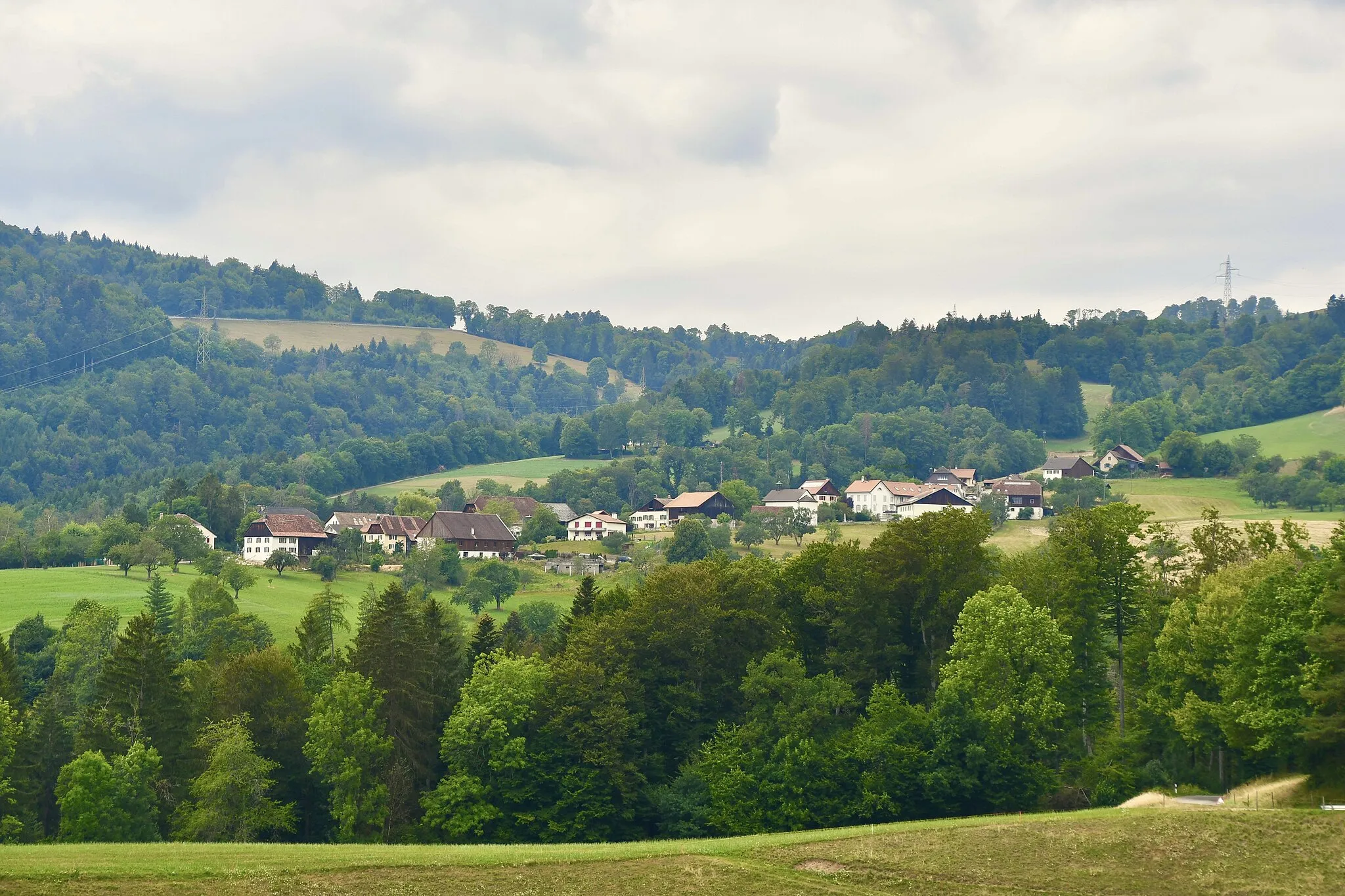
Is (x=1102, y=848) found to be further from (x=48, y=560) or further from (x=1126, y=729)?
(x=48, y=560)

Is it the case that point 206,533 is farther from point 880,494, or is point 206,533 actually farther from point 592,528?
point 880,494

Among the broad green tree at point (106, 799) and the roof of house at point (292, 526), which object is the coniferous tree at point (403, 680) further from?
the roof of house at point (292, 526)

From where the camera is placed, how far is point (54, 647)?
8575 centimetres

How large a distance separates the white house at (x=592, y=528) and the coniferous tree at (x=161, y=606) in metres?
67.4

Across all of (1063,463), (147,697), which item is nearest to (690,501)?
(1063,463)

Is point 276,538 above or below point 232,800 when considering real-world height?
above

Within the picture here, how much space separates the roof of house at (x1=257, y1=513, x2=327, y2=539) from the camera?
147625 millimetres

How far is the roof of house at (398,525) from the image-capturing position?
156 meters

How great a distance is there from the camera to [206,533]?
468 feet

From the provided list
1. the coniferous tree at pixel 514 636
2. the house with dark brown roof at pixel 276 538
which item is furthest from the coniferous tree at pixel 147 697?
the house with dark brown roof at pixel 276 538

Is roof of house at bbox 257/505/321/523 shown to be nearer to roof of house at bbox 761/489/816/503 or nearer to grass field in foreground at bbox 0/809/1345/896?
roof of house at bbox 761/489/816/503

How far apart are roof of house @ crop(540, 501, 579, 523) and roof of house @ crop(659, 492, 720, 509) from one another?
476 inches

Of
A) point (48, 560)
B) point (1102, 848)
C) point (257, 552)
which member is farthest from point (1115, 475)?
point (1102, 848)

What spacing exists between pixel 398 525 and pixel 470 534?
11.8 metres
